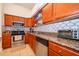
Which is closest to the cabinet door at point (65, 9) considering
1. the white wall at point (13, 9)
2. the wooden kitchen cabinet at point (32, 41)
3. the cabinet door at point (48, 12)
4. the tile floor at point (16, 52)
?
the cabinet door at point (48, 12)

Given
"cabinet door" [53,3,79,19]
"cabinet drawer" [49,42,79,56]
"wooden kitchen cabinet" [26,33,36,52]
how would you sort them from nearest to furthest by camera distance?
"cabinet drawer" [49,42,79,56] → "cabinet door" [53,3,79,19] → "wooden kitchen cabinet" [26,33,36,52]

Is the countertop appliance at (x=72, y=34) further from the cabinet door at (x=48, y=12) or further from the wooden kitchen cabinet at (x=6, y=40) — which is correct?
the wooden kitchen cabinet at (x=6, y=40)

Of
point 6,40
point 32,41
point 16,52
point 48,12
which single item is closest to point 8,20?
point 6,40

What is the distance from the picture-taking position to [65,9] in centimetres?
165

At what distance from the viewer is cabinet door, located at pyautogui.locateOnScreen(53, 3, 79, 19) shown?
4.61 feet

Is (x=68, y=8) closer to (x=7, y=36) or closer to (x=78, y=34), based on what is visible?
(x=78, y=34)

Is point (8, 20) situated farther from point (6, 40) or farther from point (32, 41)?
point (32, 41)

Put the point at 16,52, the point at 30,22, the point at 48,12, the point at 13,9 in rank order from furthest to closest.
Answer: the point at 30,22
the point at 16,52
the point at 13,9
the point at 48,12

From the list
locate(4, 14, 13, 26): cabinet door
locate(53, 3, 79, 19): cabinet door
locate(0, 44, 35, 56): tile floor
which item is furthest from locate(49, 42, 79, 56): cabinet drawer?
locate(4, 14, 13, 26): cabinet door

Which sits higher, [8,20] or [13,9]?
[13,9]

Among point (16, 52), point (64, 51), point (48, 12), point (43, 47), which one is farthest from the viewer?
point (16, 52)

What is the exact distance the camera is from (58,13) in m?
1.89

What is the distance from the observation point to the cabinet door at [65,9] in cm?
140

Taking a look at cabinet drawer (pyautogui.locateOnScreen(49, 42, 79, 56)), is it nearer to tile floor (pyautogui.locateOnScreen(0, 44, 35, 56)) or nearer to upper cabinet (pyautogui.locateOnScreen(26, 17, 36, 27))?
tile floor (pyautogui.locateOnScreen(0, 44, 35, 56))
